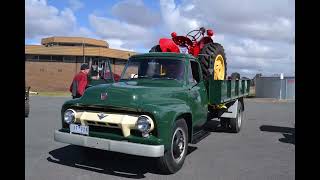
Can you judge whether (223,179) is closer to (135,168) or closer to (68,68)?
(135,168)

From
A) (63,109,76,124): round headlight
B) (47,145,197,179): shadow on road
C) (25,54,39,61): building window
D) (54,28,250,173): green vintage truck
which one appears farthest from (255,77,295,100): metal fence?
(25,54,39,61): building window

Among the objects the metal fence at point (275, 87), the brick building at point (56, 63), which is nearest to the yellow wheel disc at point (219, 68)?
the metal fence at point (275, 87)

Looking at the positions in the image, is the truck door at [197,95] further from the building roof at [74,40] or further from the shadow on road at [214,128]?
the building roof at [74,40]

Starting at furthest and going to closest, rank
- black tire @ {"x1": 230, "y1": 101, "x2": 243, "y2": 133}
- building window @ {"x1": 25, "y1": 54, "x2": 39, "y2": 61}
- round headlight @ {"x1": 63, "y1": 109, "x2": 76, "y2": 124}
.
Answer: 1. building window @ {"x1": 25, "y1": 54, "x2": 39, "y2": 61}
2. black tire @ {"x1": 230, "y1": 101, "x2": 243, "y2": 133}
3. round headlight @ {"x1": 63, "y1": 109, "x2": 76, "y2": 124}

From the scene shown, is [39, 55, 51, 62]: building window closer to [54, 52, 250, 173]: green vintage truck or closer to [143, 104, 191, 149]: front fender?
[54, 52, 250, 173]: green vintage truck

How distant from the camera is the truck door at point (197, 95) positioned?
24.2 feet

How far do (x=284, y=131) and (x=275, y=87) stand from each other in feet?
77.8

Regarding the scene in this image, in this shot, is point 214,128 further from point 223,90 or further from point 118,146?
point 118,146

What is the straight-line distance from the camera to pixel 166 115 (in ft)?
19.6

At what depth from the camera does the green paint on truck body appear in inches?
232

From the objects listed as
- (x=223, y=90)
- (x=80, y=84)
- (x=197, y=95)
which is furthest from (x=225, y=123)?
(x=80, y=84)

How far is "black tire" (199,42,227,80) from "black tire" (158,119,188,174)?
79.1 inches
